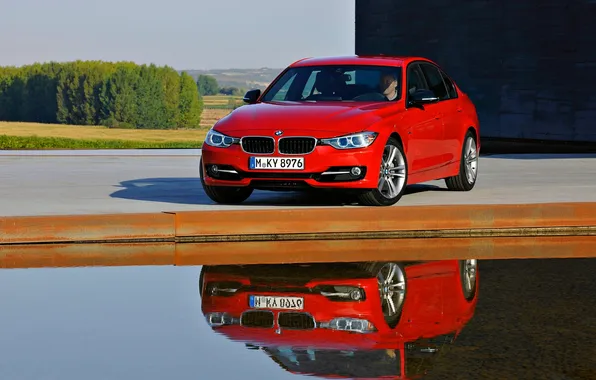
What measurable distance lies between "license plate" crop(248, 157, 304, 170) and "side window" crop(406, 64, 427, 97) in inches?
74.9

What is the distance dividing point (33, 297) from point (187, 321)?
1.35 meters

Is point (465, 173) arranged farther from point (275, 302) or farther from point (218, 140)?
point (275, 302)

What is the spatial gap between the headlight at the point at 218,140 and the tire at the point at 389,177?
1.34 metres

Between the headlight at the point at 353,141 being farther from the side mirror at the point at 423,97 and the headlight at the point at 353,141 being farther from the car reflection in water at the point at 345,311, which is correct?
the car reflection in water at the point at 345,311

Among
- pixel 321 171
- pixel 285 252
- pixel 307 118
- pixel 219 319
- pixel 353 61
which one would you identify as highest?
pixel 353 61

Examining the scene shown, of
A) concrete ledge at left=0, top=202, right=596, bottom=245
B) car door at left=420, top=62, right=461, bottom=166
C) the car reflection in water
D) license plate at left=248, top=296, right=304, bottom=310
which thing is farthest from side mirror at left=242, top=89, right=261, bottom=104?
license plate at left=248, top=296, right=304, bottom=310

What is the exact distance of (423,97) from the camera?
13.2 meters

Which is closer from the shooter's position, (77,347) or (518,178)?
(77,347)

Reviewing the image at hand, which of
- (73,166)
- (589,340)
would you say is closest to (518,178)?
(73,166)

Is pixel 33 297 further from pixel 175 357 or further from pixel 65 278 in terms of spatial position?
pixel 175 357

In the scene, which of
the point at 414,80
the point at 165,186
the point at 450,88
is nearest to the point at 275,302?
the point at 414,80

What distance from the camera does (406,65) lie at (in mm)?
13914

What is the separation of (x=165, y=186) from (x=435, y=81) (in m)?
3.38

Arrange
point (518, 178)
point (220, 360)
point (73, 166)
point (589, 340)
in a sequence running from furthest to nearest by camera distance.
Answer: point (73, 166)
point (518, 178)
point (589, 340)
point (220, 360)
